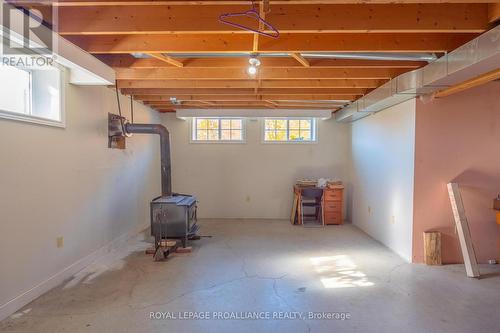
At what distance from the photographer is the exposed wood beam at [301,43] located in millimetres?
2908

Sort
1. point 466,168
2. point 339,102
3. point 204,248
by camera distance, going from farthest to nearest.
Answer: point 339,102 → point 204,248 → point 466,168

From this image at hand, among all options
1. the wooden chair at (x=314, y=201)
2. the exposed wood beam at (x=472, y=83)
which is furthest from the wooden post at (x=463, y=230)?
the wooden chair at (x=314, y=201)

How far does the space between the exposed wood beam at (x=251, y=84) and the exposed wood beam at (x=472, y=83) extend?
2.53 ft

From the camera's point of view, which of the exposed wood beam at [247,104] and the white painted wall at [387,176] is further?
the exposed wood beam at [247,104]

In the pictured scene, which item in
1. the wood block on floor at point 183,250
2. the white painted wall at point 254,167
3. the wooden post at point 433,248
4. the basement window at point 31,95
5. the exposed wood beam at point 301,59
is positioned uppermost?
the exposed wood beam at point 301,59

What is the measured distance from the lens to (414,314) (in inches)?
107

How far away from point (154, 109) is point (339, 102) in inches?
142

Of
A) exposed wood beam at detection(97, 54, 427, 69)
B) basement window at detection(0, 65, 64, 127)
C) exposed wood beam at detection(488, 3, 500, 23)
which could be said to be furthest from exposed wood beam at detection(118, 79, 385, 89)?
exposed wood beam at detection(488, 3, 500, 23)

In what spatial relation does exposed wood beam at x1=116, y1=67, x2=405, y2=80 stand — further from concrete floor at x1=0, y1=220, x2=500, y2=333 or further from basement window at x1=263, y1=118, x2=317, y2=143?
basement window at x1=263, y1=118, x2=317, y2=143

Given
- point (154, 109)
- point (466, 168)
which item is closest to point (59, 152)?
point (154, 109)

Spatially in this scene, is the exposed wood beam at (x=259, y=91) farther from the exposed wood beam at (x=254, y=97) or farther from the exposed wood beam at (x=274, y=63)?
the exposed wood beam at (x=274, y=63)

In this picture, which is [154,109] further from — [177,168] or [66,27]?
[66,27]

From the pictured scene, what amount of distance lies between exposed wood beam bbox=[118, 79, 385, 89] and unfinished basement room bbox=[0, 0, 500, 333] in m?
0.02

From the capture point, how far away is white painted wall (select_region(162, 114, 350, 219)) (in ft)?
23.2
